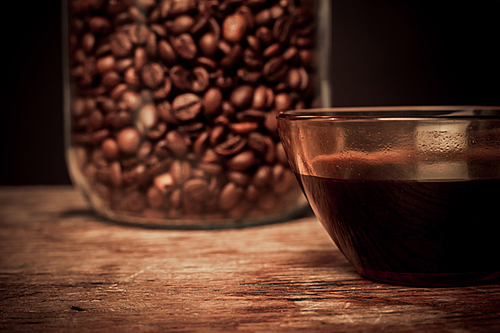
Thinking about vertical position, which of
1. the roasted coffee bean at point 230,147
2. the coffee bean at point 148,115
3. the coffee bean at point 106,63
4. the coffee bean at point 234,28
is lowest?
the roasted coffee bean at point 230,147

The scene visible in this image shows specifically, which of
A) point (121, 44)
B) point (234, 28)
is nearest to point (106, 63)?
point (121, 44)

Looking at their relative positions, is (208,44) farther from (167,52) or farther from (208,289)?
(208,289)

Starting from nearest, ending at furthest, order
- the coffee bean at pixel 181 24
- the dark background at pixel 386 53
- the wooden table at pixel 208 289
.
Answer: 1. the wooden table at pixel 208 289
2. the coffee bean at pixel 181 24
3. the dark background at pixel 386 53

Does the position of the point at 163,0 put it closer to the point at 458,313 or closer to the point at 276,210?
the point at 276,210

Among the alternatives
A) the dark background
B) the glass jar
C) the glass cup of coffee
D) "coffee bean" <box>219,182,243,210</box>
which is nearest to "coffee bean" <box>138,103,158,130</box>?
the glass jar

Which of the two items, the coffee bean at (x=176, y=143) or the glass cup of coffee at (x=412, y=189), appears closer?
the glass cup of coffee at (x=412, y=189)

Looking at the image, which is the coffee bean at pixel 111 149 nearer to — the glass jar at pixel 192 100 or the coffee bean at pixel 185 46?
the glass jar at pixel 192 100

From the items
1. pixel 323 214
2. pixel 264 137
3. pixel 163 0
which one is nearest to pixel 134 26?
pixel 163 0

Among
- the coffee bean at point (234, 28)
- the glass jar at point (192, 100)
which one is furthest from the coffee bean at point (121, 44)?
the coffee bean at point (234, 28)
